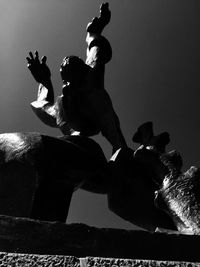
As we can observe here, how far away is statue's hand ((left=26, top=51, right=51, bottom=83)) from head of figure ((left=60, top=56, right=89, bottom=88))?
0.75 meters

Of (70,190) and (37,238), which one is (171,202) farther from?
(37,238)

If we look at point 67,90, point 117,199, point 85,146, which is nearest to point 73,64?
point 67,90

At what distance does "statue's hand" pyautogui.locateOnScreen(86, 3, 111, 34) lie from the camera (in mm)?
3982

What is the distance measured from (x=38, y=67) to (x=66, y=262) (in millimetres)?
2614

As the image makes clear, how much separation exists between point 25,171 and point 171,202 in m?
0.79

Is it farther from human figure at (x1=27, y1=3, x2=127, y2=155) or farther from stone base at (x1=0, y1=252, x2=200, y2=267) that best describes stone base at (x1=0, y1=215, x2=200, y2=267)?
human figure at (x1=27, y1=3, x2=127, y2=155)

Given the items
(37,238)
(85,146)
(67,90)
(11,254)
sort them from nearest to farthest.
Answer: (11,254)
(37,238)
(85,146)
(67,90)

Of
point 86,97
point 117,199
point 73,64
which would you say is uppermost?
→ point 73,64

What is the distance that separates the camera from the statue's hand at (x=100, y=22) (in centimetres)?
398

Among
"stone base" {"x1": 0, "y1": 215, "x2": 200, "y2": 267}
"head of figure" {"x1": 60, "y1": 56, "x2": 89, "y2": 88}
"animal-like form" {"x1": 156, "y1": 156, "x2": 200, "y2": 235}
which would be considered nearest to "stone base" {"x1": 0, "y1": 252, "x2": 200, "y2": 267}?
"stone base" {"x1": 0, "y1": 215, "x2": 200, "y2": 267}

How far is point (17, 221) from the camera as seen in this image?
171 cm

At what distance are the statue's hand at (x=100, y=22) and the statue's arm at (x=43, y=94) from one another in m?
0.51

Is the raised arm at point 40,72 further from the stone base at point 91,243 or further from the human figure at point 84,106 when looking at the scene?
the stone base at point 91,243

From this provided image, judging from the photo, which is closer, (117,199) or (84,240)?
(84,240)
